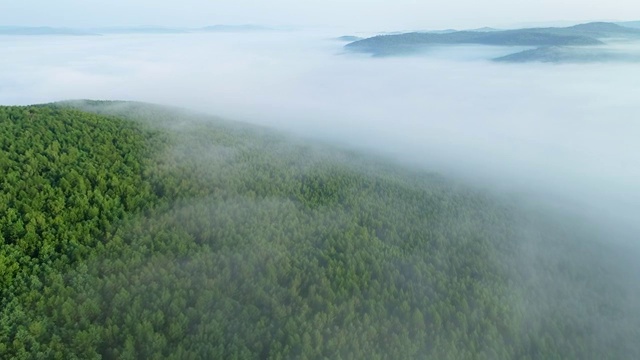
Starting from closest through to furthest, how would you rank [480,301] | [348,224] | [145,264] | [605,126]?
[145,264], [480,301], [348,224], [605,126]

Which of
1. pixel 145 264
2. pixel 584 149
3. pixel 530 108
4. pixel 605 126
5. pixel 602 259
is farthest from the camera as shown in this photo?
pixel 530 108

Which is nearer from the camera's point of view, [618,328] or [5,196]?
[5,196]

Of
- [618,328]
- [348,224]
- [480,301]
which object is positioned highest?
[348,224]

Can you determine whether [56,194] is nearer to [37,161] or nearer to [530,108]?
[37,161]

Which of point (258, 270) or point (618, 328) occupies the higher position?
point (258, 270)

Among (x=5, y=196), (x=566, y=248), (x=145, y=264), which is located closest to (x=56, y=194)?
(x=5, y=196)

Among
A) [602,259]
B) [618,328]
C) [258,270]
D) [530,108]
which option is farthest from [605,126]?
[258,270]
